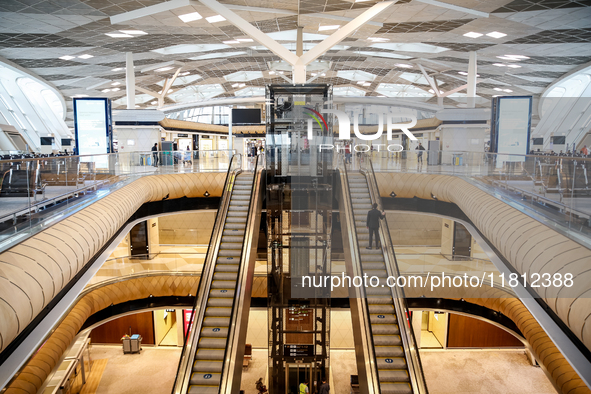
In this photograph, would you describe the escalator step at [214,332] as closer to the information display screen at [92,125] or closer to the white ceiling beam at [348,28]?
the information display screen at [92,125]

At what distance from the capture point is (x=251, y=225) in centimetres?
1120

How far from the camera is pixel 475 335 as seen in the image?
17.5 meters

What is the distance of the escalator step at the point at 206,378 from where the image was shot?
765cm

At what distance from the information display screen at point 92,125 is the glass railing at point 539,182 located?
28.7 feet

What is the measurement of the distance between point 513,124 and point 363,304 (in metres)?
9.28

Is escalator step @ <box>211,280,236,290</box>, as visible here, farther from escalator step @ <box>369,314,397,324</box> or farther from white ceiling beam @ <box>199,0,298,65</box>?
white ceiling beam @ <box>199,0,298,65</box>

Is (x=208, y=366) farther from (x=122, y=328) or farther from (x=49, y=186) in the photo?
(x=122, y=328)

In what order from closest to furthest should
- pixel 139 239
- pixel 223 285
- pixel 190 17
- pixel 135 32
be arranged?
pixel 223 285 → pixel 190 17 → pixel 135 32 → pixel 139 239

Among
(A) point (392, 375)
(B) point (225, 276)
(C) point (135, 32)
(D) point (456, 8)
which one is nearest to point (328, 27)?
(D) point (456, 8)

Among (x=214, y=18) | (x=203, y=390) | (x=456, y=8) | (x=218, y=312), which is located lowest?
(x=203, y=390)

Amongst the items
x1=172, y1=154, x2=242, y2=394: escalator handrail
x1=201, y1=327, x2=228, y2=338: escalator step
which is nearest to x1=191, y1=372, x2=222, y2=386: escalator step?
x1=172, y1=154, x2=242, y2=394: escalator handrail

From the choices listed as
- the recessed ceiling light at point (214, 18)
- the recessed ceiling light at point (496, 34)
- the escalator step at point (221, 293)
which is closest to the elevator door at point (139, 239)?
the recessed ceiling light at point (214, 18)

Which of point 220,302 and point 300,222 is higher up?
point 300,222

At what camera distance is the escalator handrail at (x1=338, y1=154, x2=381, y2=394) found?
7031 millimetres
